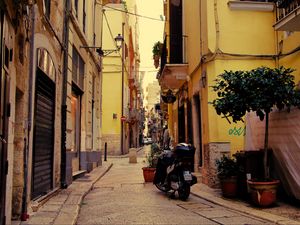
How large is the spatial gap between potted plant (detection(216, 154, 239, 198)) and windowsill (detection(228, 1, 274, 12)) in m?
4.64

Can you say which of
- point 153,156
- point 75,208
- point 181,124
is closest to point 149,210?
point 75,208

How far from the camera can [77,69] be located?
521 inches

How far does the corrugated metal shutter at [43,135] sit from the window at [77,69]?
3.08m

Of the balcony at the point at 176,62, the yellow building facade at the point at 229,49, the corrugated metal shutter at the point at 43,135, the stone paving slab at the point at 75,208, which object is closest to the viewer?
the stone paving slab at the point at 75,208

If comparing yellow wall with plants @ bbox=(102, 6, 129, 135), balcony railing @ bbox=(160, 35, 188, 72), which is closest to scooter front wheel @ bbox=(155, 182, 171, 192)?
balcony railing @ bbox=(160, 35, 188, 72)

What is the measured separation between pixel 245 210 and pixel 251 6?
6379 mm

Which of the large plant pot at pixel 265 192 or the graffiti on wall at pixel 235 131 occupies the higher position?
the graffiti on wall at pixel 235 131

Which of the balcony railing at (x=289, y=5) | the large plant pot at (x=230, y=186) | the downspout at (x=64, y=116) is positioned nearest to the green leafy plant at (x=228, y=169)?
the large plant pot at (x=230, y=186)

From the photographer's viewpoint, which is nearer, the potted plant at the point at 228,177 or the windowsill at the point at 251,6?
the potted plant at the point at 228,177

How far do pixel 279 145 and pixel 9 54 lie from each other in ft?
18.7

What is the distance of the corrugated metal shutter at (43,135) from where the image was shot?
816 cm

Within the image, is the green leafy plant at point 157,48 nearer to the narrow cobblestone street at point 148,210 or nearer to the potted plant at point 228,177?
the narrow cobblestone street at point 148,210

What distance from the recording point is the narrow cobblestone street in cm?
677

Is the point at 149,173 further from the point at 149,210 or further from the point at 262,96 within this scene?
the point at 262,96
